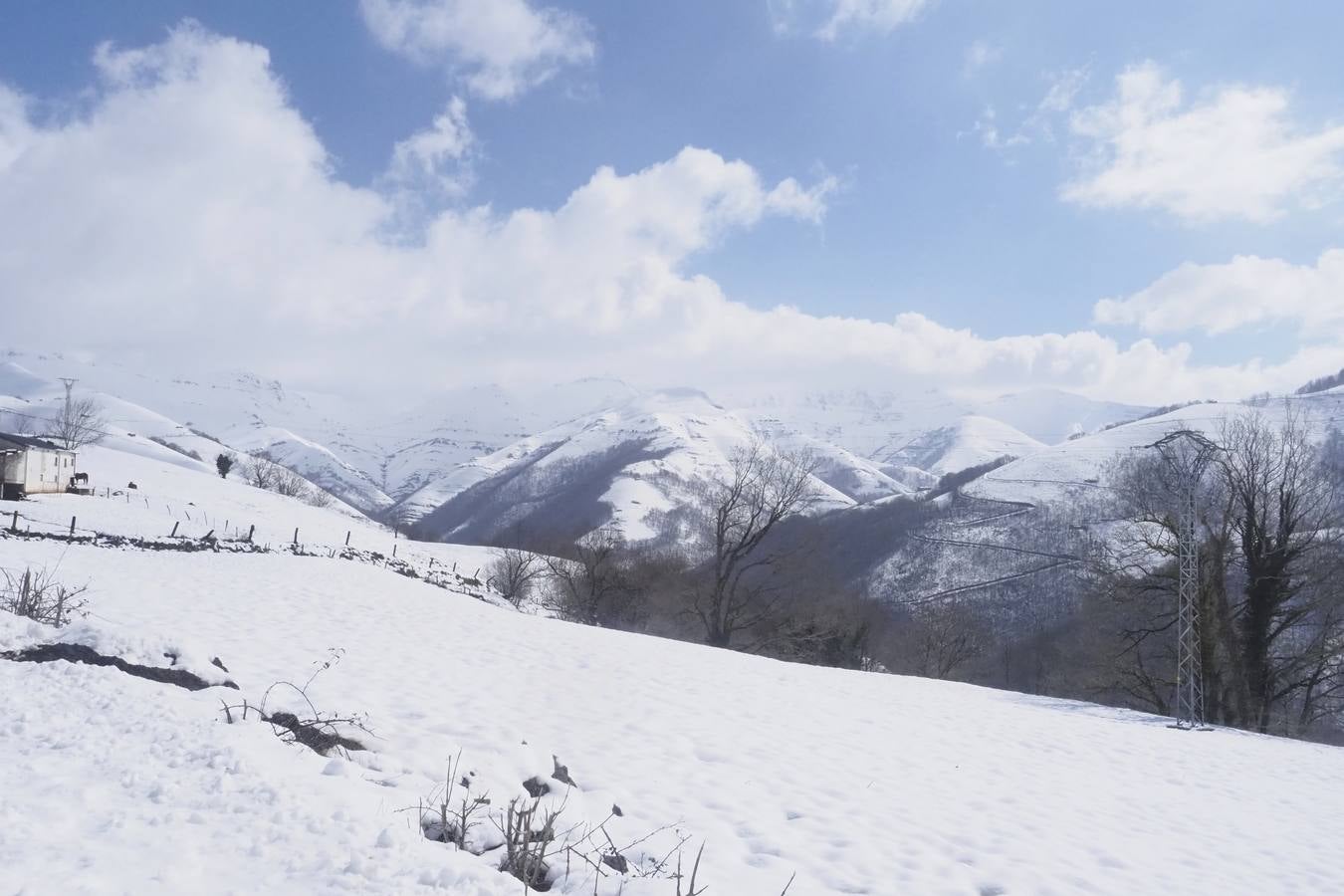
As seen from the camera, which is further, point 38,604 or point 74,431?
point 74,431

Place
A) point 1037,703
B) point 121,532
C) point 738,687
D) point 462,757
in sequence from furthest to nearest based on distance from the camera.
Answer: point 121,532, point 1037,703, point 738,687, point 462,757

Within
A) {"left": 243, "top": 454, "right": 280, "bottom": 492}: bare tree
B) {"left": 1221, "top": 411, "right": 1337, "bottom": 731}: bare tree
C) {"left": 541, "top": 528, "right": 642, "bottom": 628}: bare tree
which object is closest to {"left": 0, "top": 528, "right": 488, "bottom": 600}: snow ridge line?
{"left": 541, "top": 528, "right": 642, "bottom": 628}: bare tree

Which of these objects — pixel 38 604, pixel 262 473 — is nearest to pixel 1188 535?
pixel 38 604

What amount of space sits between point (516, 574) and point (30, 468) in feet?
97.4

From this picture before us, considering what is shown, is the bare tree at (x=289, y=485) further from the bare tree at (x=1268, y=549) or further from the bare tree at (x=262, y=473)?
the bare tree at (x=1268, y=549)

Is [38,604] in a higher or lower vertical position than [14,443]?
lower

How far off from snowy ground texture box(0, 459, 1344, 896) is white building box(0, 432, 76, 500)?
33.6m

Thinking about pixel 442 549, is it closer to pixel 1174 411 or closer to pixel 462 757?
pixel 462 757

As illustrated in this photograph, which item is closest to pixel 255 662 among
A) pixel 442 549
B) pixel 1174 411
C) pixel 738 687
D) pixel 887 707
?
pixel 738 687

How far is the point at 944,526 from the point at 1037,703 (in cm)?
10288

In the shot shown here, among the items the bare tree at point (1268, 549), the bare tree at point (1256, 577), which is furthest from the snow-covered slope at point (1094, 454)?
the bare tree at point (1268, 549)

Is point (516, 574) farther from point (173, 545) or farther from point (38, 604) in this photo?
point (38, 604)

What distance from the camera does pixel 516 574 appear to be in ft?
170

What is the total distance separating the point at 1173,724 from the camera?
16.4 m
